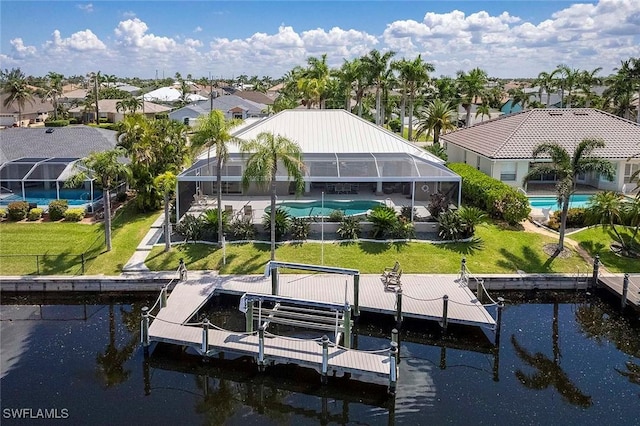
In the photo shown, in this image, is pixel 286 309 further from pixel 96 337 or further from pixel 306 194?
pixel 306 194

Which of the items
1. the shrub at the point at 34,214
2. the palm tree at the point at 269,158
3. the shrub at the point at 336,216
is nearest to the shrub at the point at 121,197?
the shrub at the point at 34,214

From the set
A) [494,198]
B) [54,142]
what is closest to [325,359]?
[494,198]

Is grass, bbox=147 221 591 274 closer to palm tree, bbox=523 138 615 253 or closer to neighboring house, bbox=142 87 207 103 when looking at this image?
palm tree, bbox=523 138 615 253

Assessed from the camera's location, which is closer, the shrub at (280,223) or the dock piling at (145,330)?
the dock piling at (145,330)

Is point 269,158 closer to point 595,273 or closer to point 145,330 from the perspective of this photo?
point 145,330

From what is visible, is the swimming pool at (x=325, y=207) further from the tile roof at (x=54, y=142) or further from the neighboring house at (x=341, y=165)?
the tile roof at (x=54, y=142)

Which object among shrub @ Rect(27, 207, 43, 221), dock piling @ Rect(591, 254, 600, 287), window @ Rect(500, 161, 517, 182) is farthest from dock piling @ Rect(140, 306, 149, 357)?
window @ Rect(500, 161, 517, 182)
